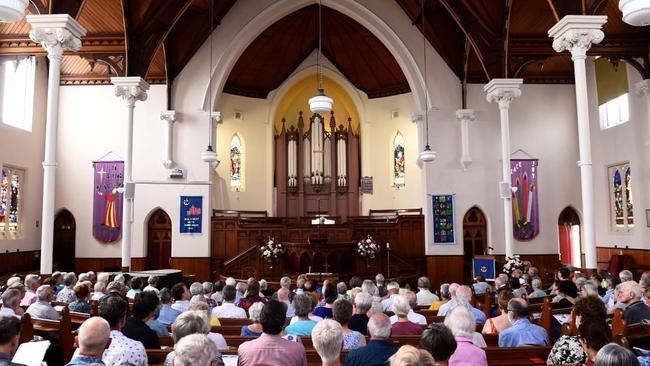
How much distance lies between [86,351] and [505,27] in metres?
12.7

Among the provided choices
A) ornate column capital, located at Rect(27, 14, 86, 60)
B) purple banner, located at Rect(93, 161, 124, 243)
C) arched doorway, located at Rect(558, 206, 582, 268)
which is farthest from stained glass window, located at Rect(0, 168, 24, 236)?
arched doorway, located at Rect(558, 206, 582, 268)

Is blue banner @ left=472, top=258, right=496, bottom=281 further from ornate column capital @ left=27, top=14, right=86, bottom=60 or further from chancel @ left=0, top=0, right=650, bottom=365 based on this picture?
ornate column capital @ left=27, top=14, right=86, bottom=60

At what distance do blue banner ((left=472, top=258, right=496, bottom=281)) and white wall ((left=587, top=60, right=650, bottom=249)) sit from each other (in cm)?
425

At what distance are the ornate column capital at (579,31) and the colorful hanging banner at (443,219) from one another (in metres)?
6.86

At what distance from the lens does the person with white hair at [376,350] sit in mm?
3414

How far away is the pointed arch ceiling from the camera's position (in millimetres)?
18031

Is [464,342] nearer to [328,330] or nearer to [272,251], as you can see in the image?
[328,330]

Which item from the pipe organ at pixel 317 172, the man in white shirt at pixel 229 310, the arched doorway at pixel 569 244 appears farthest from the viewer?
the pipe organ at pixel 317 172

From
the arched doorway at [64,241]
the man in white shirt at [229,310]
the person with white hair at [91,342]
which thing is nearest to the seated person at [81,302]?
the man in white shirt at [229,310]

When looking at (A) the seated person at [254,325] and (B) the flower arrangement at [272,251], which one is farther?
(B) the flower arrangement at [272,251]

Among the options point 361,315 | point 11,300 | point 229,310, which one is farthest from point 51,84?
point 361,315

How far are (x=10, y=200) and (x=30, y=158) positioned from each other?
4.59 feet

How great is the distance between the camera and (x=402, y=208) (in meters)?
19.2

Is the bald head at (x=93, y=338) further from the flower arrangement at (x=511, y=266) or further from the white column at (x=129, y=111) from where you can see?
the flower arrangement at (x=511, y=266)
